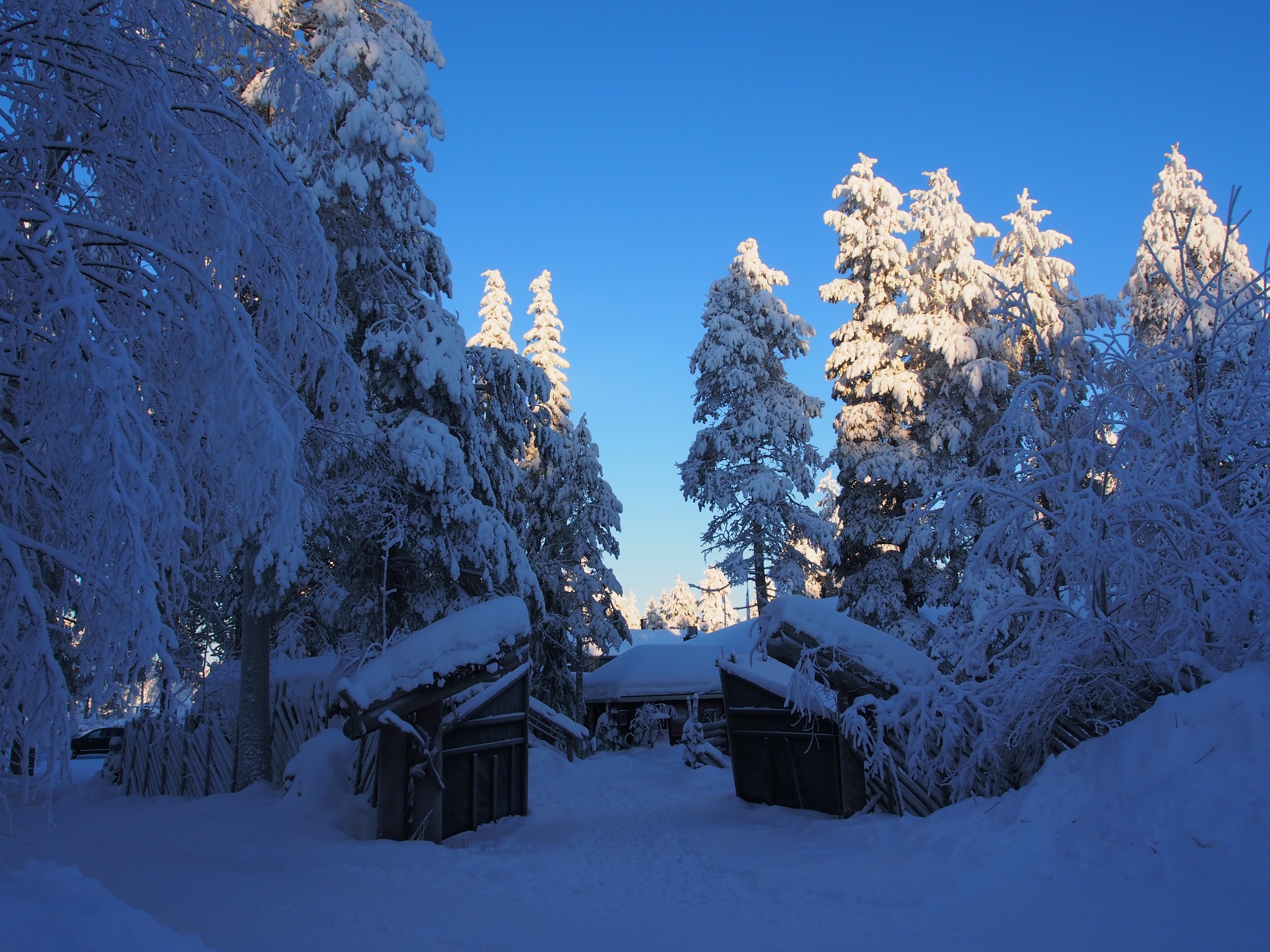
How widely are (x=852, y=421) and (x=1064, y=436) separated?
46.8 ft

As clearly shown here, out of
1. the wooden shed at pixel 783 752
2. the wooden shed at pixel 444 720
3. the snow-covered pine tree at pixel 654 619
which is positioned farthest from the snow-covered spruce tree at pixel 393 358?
the snow-covered pine tree at pixel 654 619

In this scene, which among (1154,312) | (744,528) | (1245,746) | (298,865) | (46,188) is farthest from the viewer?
(744,528)

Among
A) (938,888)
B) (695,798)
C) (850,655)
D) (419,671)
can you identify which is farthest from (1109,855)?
(695,798)

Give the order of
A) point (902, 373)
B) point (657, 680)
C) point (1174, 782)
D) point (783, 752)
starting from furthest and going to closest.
A: point (657, 680) → point (902, 373) → point (783, 752) → point (1174, 782)

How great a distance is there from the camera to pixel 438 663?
880 cm

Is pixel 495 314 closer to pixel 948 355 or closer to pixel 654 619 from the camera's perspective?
pixel 948 355

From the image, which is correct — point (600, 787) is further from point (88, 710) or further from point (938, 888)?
point (88, 710)

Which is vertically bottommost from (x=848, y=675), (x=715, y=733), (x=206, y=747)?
(x=715, y=733)

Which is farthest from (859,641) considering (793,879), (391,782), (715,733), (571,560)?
(571,560)

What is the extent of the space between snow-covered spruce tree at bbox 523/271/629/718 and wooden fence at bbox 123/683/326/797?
1183 cm

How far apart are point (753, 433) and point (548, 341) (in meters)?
10.4

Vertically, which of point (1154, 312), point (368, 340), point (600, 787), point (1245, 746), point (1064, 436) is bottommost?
point (600, 787)

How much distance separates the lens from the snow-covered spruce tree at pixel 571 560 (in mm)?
25312

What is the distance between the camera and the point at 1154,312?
19.7 meters
